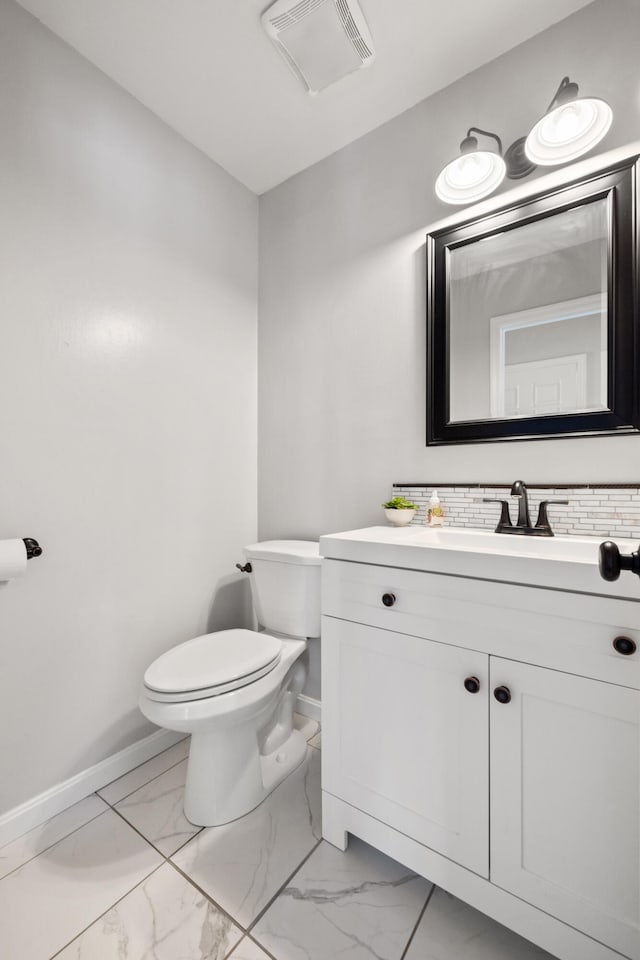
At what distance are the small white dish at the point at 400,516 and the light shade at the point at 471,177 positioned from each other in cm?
107

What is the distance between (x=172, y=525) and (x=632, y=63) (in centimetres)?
205

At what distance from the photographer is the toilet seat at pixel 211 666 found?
1.17 m

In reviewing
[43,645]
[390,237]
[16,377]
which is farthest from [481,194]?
[43,645]

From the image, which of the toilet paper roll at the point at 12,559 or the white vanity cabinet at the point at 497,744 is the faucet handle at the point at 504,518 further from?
the toilet paper roll at the point at 12,559

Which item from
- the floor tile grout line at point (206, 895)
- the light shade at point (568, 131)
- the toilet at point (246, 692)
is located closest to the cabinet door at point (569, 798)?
the floor tile grout line at point (206, 895)

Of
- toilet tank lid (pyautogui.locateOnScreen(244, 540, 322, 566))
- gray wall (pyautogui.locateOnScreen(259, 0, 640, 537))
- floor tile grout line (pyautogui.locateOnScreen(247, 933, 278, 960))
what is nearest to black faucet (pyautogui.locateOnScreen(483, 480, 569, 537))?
gray wall (pyautogui.locateOnScreen(259, 0, 640, 537))

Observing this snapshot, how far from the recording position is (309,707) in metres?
1.85

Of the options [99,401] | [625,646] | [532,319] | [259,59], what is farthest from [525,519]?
[259,59]

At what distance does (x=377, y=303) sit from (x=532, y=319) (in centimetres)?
59

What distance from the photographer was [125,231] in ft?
4.96

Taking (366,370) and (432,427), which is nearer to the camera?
(432,427)

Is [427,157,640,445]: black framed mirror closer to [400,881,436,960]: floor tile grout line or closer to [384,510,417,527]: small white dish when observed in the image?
[384,510,417,527]: small white dish

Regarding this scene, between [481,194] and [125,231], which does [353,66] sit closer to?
[481,194]

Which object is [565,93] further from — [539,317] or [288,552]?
[288,552]
